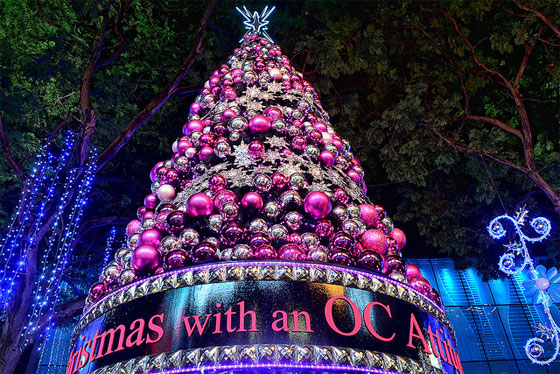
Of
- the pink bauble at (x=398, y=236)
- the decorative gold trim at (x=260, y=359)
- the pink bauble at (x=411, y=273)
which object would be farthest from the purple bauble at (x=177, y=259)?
the pink bauble at (x=398, y=236)

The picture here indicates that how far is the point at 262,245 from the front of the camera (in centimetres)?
223

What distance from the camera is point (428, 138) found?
760 cm

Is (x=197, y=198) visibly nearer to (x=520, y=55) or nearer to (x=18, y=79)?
(x=18, y=79)

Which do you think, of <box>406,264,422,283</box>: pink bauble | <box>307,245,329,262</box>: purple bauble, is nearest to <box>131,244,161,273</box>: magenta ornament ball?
<box>307,245,329,262</box>: purple bauble

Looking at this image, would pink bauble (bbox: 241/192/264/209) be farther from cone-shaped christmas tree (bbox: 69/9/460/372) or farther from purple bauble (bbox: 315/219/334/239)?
purple bauble (bbox: 315/219/334/239)

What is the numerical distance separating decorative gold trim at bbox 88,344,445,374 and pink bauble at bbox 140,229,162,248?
0.84m

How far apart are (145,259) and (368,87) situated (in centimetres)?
728

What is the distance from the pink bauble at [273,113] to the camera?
10.8 ft

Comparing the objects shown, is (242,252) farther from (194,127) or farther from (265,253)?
(194,127)

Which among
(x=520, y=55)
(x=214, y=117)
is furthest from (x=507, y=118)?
(x=214, y=117)

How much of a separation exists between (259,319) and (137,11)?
8098 mm

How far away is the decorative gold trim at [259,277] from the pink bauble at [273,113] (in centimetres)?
159

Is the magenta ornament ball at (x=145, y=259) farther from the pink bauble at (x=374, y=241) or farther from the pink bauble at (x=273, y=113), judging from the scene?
the pink bauble at (x=273, y=113)

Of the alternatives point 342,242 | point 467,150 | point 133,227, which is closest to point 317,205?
point 342,242
